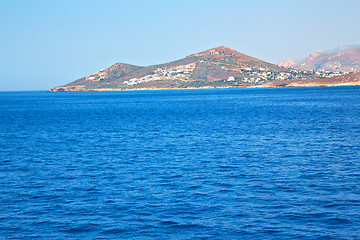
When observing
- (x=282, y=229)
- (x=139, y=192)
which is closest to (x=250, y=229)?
(x=282, y=229)

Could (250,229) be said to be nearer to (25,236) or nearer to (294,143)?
(25,236)

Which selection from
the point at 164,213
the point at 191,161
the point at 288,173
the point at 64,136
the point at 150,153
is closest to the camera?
the point at 164,213

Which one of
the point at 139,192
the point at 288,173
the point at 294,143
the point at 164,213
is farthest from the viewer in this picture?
the point at 294,143

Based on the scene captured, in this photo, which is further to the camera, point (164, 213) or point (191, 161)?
point (191, 161)

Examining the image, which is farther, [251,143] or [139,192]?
[251,143]

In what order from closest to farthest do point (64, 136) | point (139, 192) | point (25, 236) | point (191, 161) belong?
1. point (25, 236)
2. point (139, 192)
3. point (191, 161)
4. point (64, 136)

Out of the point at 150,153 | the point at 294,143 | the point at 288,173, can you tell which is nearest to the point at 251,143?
the point at 294,143

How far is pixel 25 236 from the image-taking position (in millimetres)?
19000

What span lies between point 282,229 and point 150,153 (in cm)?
2324

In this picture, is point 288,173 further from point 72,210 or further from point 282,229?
point 72,210

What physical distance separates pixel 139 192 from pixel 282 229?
990 cm

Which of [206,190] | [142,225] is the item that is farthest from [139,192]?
[142,225]

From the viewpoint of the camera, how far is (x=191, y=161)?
118 ft

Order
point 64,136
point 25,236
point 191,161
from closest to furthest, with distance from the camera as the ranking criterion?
point 25,236, point 191,161, point 64,136
